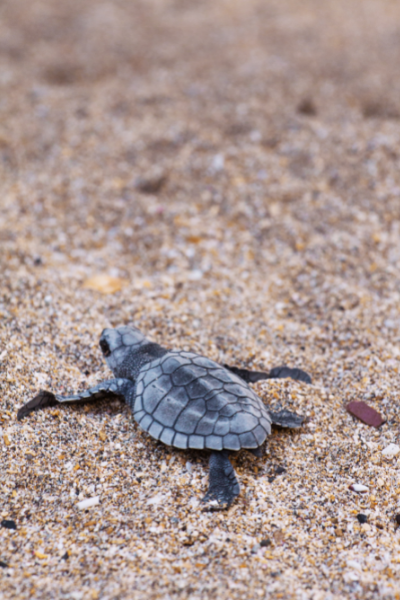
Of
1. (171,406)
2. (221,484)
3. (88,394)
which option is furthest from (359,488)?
(88,394)

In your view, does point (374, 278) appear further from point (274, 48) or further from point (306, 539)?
point (274, 48)

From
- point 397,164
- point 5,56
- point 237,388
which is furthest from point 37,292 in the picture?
point 5,56

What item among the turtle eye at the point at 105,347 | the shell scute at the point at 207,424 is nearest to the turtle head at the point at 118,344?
the turtle eye at the point at 105,347

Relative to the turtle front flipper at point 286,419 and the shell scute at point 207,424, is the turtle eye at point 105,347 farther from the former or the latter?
the turtle front flipper at point 286,419

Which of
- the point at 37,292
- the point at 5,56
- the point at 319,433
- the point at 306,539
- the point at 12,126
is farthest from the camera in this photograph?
the point at 5,56

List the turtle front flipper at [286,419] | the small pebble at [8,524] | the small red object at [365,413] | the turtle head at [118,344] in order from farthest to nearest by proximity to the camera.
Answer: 1. the turtle head at [118,344]
2. the small red object at [365,413]
3. the turtle front flipper at [286,419]
4. the small pebble at [8,524]

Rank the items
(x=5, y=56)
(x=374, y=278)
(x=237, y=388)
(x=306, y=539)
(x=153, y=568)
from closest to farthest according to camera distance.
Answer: (x=153, y=568) < (x=306, y=539) < (x=237, y=388) < (x=374, y=278) < (x=5, y=56)
